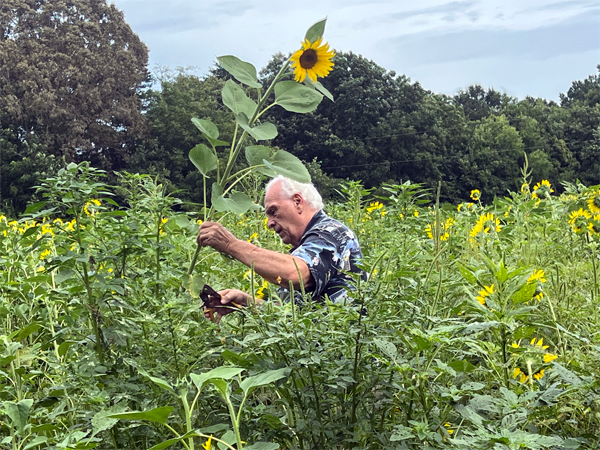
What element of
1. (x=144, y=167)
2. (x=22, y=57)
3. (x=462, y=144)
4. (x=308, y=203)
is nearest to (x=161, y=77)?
(x=144, y=167)

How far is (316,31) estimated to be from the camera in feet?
5.22

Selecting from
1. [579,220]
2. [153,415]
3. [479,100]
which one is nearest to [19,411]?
[153,415]

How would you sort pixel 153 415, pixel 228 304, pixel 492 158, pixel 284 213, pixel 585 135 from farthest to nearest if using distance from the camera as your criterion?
pixel 585 135, pixel 492 158, pixel 284 213, pixel 228 304, pixel 153 415

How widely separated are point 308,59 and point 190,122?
33.8m

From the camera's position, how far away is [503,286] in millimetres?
1338

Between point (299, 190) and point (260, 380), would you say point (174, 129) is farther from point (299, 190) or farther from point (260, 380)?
point (260, 380)

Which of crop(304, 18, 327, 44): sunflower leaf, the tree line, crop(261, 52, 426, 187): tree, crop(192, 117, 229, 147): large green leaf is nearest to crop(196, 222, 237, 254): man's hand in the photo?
crop(192, 117, 229, 147): large green leaf

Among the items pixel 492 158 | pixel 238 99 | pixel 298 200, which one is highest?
pixel 238 99

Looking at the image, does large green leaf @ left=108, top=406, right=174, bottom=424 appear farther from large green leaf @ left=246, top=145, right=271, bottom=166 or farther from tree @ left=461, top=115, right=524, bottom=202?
tree @ left=461, top=115, right=524, bottom=202

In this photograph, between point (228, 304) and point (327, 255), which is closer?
point (228, 304)

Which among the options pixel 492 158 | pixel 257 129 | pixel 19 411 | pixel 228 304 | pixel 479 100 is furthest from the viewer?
pixel 479 100

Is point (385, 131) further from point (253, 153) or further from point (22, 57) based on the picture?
point (253, 153)

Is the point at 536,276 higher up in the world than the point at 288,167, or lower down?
lower down

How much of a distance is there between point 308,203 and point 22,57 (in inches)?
1010
